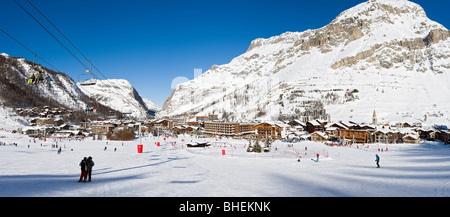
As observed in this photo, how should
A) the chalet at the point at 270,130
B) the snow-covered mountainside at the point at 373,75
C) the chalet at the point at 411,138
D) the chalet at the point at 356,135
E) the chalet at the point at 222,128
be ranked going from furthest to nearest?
the snow-covered mountainside at the point at 373,75, the chalet at the point at 222,128, the chalet at the point at 270,130, the chalet at the point at 356,135, the chalet at the point at 411,138

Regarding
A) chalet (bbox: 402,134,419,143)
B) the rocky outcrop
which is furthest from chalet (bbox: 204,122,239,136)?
the rocky outcrop

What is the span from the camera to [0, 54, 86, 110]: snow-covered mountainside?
12888 cm

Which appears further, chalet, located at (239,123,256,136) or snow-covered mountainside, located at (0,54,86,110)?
snow-covered mountainside, located at (0,54,86,110)

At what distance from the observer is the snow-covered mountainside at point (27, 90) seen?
423 feet

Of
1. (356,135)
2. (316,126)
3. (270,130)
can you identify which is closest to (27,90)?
(270,130)

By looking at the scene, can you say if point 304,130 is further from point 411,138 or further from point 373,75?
point 373,75

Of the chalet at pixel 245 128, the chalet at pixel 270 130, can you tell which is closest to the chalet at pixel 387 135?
the chalet at pixel 270 130

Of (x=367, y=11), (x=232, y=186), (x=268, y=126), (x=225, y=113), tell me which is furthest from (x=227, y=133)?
(x=367, y=11)

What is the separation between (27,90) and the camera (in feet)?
484

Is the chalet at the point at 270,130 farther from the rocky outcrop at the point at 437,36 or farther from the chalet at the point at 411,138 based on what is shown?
the rocky outcrop at the point at 437,36

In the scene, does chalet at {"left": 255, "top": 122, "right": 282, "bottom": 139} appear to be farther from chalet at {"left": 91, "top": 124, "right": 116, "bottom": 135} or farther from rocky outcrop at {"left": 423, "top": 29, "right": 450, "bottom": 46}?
rocky outcrop at {"left": 423, "top": 29, "right": 450, "bottom": 46}

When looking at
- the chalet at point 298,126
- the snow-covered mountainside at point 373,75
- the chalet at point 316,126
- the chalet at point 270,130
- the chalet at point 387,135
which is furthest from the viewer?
the snow-covered mountainside at point 373,75
